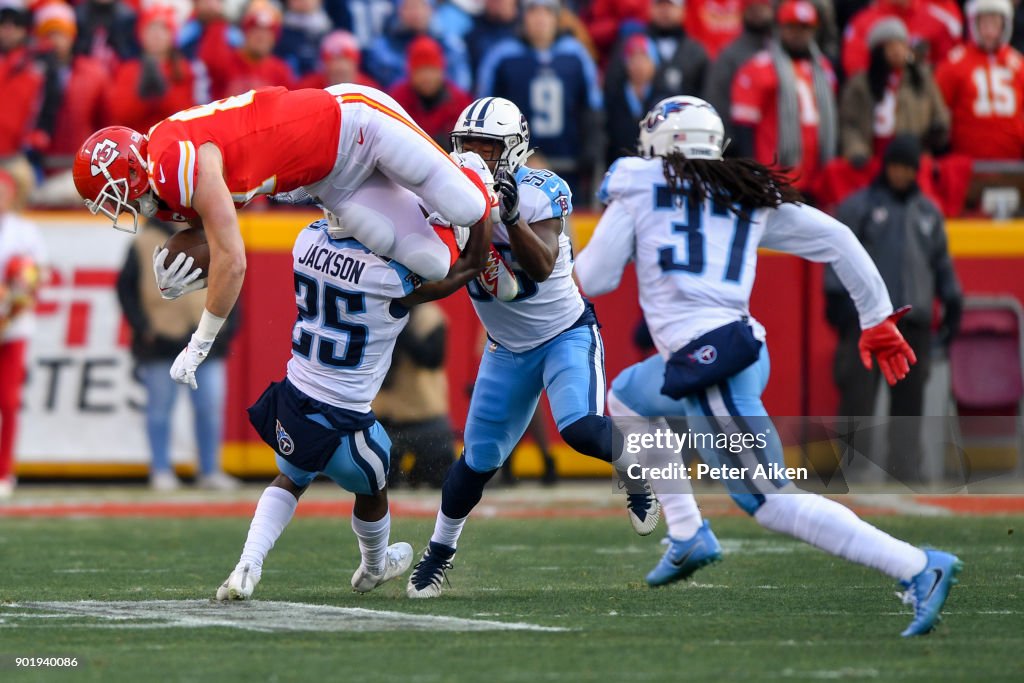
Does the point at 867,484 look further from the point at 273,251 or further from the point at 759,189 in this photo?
the point at 759,189

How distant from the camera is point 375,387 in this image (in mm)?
5820

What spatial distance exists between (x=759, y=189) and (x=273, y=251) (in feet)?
18.2

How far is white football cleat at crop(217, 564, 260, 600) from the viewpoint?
5.54 metres

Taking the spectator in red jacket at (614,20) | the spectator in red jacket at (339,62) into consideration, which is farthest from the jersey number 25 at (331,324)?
the spectator in red jacket at (614,20)

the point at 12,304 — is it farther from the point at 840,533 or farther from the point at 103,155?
the point at 840,533

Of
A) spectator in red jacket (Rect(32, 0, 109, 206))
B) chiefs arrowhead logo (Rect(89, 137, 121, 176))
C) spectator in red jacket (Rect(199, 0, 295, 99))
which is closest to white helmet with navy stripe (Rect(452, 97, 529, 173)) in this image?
chiefs arrowhead logo (Rect(89, 137, 121, 176))

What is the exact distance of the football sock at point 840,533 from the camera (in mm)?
4785

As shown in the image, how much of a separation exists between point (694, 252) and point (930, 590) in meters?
1.43

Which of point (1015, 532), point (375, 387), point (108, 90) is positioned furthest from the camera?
point (108, 90)

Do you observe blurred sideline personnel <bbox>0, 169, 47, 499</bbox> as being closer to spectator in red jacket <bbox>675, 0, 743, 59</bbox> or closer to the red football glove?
spectator in red jacket <bbox>675, 0, 743, 59</bbox>

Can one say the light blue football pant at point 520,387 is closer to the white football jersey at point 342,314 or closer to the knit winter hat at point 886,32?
the white football jersey at point 342,314

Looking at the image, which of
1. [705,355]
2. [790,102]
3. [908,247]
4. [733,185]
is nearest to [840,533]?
[705,355]

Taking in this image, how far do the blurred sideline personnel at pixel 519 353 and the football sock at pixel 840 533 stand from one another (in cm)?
98

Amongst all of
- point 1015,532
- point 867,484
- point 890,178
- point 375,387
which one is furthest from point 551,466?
point 375,387
